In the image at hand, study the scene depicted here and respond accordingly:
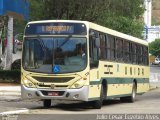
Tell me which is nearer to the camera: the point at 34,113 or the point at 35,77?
the point at 34,113

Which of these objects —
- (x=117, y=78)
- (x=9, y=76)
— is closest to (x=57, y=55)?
(x=117, y=78)

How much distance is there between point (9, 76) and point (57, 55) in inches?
644

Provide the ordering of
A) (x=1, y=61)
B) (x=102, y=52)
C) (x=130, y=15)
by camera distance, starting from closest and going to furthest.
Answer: (x=102, y=52)
(x=130, y=15)
(x=1, y=61)

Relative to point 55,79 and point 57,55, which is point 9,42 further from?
point 55,79

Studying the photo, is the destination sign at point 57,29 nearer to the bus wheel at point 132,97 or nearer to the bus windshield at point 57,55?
the bus windshield at point 57,55

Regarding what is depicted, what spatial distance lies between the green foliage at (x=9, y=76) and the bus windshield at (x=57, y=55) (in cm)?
1537

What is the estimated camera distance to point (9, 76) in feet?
116

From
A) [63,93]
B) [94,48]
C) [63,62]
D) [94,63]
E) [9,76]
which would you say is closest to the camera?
[63,93]

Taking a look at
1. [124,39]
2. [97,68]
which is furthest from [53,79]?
[124,39]

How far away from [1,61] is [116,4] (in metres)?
15.8

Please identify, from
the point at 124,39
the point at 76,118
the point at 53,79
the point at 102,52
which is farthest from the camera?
the point at 124,39

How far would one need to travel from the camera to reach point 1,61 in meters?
47.3

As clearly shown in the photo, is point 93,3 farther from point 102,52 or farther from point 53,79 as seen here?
point 53,79

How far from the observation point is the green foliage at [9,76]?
35250mm
